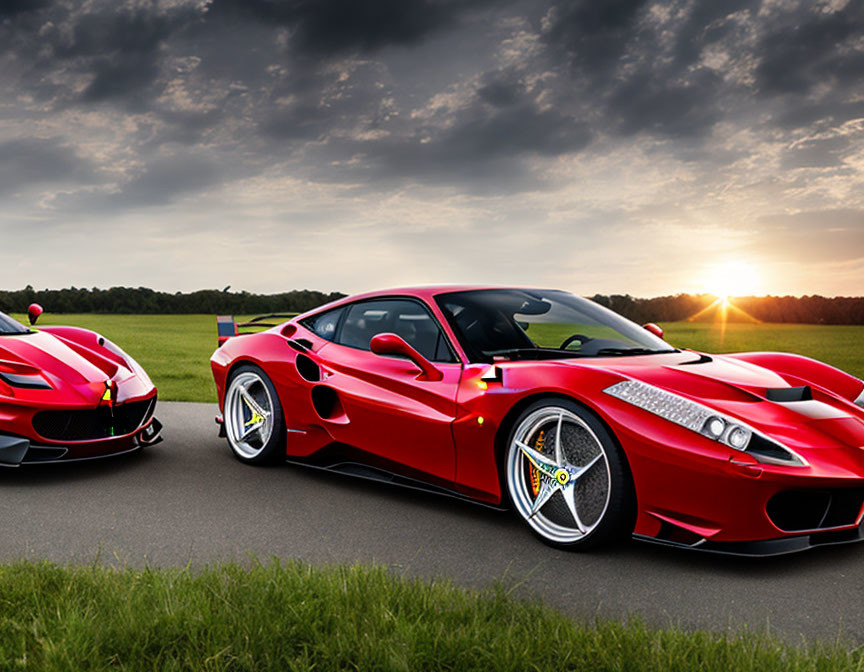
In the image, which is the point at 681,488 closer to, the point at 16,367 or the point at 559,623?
the point at 559,623

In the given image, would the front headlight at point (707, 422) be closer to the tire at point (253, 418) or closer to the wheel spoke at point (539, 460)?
the wheel spoke at point (539, 460)

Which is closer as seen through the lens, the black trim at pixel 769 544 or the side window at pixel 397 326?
the black trim at pixel 769 544

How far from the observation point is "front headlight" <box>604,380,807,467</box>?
332cm

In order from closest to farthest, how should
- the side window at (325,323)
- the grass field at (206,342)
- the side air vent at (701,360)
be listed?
the side air vent at (701,360), the side window at (325,323), the grass field at (206,342)

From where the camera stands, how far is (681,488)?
3.37 m

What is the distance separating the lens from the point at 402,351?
4.26m

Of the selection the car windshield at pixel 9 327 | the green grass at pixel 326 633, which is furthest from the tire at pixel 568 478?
the car windshield at pixel 9 327

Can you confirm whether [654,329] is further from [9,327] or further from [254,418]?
[9,327]

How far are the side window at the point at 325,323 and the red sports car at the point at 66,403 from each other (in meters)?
1.38

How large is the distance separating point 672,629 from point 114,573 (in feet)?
7.27

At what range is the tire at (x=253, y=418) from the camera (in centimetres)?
542

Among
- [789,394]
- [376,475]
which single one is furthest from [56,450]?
[789,394]

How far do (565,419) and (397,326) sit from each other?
1528mm

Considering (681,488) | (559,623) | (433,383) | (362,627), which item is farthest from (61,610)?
(681,488)
